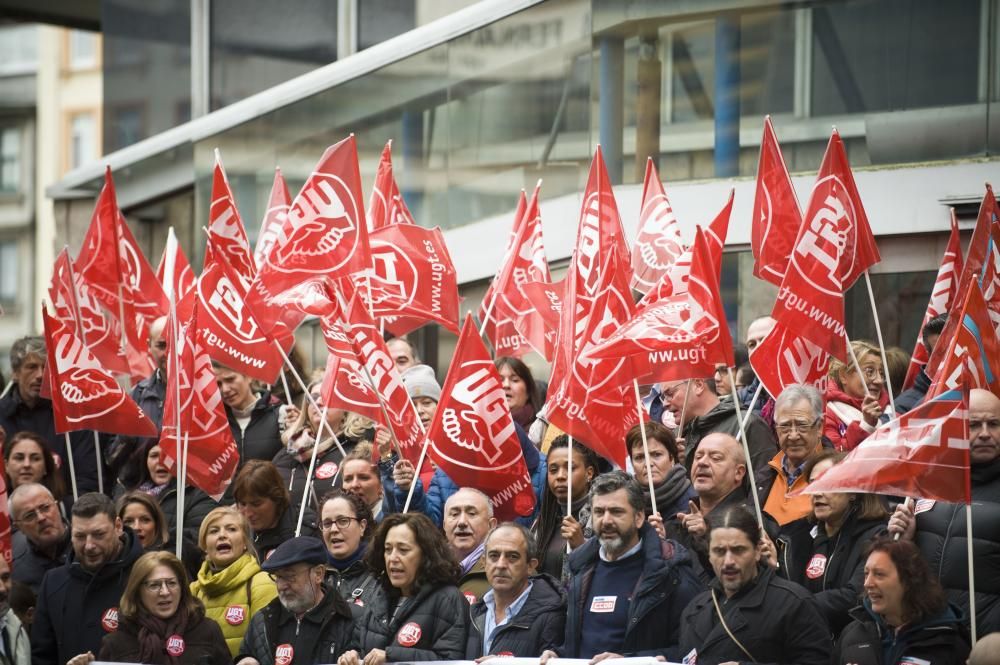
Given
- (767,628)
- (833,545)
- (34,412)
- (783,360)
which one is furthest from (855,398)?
(34,412)

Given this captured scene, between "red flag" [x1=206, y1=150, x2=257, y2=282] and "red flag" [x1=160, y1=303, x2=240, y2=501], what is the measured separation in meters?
1.66

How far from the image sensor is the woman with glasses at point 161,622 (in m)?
9.80

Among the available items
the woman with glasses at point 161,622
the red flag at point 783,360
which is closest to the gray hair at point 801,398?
the red flag at point 783,360

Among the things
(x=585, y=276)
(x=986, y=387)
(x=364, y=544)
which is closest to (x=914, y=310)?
(x=585, y=276)

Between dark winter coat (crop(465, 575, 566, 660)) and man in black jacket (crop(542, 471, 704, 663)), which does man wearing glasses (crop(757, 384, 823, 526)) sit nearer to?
man in black jacket (crop(542, 471, 704, 663))

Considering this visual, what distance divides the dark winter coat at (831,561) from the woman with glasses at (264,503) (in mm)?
2984

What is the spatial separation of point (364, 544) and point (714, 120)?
572cm

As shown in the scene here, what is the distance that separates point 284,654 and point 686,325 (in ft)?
8.82

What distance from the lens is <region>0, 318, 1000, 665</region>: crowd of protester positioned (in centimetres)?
856

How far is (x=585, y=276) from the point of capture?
11617 millimetres

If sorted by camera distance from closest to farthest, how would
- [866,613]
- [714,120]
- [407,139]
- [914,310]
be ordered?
1. [866,613]
2. [914,310]
3. [714,120]
4. [407,139]

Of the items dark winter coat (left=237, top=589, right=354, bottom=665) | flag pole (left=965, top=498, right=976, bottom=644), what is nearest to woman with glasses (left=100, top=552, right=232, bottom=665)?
dark winter coat (left=237, top=589, right=354, bottom=665)

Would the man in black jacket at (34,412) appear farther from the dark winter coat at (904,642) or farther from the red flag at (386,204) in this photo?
the dark winter coat at (904,642)

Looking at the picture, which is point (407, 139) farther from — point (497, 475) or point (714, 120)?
point (497, 475)
